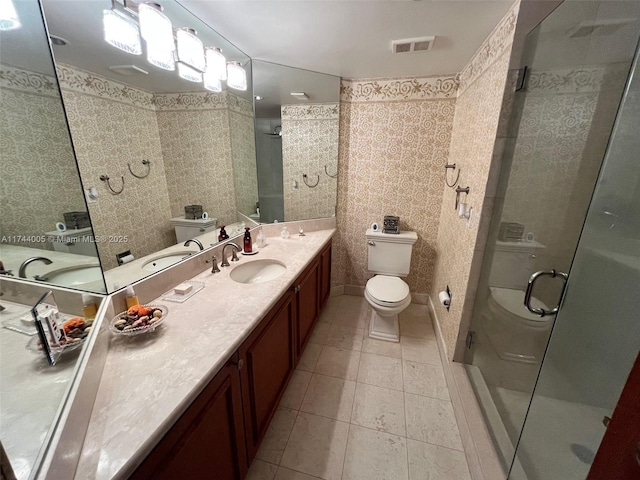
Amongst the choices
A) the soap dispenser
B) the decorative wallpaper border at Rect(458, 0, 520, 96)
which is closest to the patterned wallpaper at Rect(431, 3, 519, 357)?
the decorative wallpaper border at Rect(458, 0, 520, 96)

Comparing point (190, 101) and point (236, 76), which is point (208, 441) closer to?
point (190, 101)

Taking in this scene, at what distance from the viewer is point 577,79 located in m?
1.07

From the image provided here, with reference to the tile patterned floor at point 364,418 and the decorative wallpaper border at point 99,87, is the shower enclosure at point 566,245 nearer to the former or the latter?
the tile patterned floor at point 364,418

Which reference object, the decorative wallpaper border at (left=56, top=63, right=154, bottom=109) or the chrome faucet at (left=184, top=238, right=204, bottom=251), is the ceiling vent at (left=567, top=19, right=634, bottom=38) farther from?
the chrome faucet at (left=184, top=238, right=204, bottom=251)

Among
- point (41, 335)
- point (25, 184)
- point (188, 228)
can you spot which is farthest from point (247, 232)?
point (41, 335)

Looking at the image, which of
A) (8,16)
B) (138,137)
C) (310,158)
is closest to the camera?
(8,16)

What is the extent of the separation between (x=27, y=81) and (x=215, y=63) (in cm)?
100

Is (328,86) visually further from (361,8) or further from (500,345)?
(500,345)

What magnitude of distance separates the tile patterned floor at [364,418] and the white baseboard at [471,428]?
0.05 meters

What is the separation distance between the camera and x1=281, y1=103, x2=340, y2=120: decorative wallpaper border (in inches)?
90.6

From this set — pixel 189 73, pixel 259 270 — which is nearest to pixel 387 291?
pixel 259 270

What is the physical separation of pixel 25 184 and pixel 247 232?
3.66ft


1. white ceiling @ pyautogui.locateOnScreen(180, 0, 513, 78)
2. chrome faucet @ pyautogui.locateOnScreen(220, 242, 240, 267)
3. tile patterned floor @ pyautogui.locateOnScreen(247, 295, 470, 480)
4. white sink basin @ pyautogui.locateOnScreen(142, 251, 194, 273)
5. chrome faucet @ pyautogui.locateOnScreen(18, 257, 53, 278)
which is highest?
white ceiling @ pyautogui.locateOnScreen(180, 0, 513, 78)

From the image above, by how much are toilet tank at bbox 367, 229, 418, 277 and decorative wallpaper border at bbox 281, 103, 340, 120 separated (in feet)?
3.81
